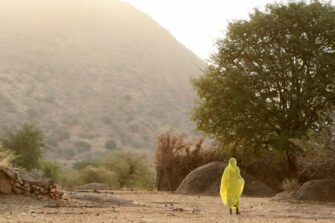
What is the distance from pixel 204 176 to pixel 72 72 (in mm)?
54300

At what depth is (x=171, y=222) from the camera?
35.3 feet

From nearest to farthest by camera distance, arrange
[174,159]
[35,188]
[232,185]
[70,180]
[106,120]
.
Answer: [232,185]
[35,188]
[174,159]
[70,180]
[106,120]

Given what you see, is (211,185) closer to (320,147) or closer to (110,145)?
(320,147)

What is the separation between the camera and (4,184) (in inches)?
567

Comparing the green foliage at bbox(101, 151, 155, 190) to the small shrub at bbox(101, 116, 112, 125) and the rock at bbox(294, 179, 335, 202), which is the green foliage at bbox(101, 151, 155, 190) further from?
the small shrub at bbox(101, 116, 112, 125)

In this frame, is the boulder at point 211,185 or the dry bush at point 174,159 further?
the dry bush at point 174,159

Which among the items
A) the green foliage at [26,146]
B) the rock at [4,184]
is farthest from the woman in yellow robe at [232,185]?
the green foliage at [26,146]

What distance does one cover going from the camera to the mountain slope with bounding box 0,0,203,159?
198ft

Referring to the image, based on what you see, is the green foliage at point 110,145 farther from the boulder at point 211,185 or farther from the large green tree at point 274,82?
the boulder at point 211,185

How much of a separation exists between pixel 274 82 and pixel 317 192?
5456 mm

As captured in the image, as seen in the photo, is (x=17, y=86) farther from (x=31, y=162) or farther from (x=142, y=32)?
(x=142, y=32)

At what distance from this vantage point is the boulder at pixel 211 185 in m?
21.5

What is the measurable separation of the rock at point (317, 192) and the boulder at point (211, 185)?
8.63 feet

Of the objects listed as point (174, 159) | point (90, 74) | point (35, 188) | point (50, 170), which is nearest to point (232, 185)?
point (35, 188)
